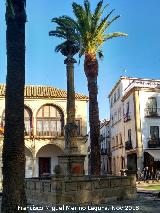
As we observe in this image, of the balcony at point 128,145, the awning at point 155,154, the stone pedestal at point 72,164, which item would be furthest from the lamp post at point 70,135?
the balcony at point 128,145

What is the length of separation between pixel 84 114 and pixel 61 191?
25926 millimetres

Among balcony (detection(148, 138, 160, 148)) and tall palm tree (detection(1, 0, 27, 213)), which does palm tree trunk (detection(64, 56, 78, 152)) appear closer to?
tall palm tree (detection(1, 0, 27, 213))

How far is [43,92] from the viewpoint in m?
41.6

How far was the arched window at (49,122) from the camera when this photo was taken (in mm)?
40000

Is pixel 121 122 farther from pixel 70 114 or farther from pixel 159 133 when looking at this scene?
pixel 70 114

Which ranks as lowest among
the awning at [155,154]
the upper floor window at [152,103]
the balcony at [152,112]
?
the awning at [155,154]

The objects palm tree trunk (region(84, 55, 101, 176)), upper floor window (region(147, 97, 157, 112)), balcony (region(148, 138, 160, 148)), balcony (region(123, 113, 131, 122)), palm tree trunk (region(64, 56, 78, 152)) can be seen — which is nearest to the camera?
palm tree trunk (region(64, 56, 78, 152))

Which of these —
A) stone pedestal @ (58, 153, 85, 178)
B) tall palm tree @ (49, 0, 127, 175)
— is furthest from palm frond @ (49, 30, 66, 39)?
stone pedestal @ (58, 153, 85, 178)

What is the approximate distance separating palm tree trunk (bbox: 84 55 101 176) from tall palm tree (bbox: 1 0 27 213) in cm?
1240

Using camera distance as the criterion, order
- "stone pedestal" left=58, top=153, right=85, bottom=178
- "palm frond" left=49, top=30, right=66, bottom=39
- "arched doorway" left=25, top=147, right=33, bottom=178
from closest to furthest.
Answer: "stone pedestal" left=58, top=153, right=85, bottom=178 < "palm frond" left=49, top=30, right=66, bottom=39 < "arched doorway" left=25, top=147, right=33, bottom=178

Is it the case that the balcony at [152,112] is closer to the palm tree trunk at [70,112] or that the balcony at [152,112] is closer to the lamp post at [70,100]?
the lamp post at [70,100]

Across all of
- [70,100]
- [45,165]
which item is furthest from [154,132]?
[70,100]

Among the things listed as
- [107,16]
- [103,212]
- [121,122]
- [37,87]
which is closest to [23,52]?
[103,212]

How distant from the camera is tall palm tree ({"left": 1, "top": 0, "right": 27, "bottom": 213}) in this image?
28.1 feet
